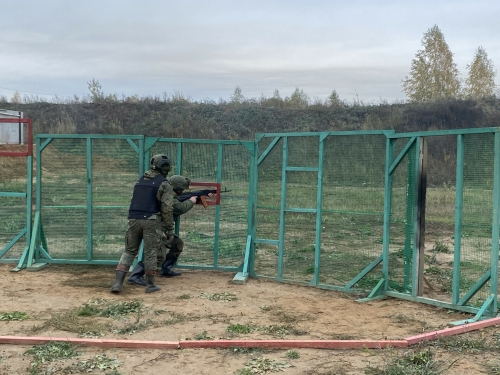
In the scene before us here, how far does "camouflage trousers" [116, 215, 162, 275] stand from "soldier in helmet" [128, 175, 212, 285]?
0.38 meters

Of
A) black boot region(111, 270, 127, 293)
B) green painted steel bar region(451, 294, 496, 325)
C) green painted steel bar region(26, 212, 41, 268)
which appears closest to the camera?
green painted steel bar region(451, 294, 496, 325)

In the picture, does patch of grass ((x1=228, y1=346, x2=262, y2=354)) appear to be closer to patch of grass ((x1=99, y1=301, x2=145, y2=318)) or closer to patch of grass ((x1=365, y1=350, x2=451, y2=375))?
patch of grass ((x1=365, y1=350, x2=451, y2=375))

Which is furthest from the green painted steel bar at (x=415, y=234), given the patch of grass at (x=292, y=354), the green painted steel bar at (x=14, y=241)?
the green painted steel bar at (x=14, y=241)

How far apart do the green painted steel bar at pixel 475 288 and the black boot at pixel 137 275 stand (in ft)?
15.6

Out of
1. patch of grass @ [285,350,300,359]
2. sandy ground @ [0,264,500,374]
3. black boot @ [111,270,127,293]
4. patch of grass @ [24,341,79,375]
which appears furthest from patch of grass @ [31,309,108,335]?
patch of grass @ [285,350,300,359]

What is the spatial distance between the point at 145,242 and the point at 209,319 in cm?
214

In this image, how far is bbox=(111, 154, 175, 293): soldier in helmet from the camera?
865 centimetres

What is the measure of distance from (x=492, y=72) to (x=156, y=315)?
3882cm

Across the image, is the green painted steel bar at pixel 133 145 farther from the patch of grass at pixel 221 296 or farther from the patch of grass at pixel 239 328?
the patch of grass at pixel 239 328

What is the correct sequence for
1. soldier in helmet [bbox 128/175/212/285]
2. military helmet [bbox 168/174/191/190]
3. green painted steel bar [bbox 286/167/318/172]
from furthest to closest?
military helmet [bbox 168/174/191/190] < soldier in helmet [bbox 128/175/212/285] < green painted steel bar [bbox 286/167/318/172]

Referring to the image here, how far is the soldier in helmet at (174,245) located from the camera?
9.23 meters

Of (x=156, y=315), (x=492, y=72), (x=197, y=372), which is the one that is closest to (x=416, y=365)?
(x=197, y=372)

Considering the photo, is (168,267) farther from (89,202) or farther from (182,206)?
(89,202)

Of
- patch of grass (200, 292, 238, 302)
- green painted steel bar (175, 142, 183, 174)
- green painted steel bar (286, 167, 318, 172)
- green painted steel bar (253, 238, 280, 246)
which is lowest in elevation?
patch of grass (200, 292, 238, 302)
